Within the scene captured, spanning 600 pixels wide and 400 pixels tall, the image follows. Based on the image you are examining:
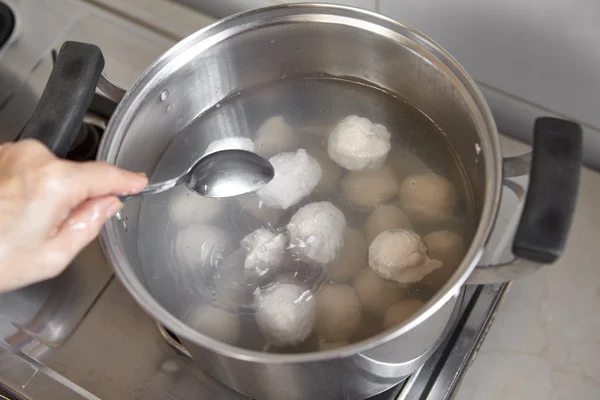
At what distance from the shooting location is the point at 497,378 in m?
0.68

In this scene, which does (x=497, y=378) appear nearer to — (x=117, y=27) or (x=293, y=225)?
(x=293, y=225)

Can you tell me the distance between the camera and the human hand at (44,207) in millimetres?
435

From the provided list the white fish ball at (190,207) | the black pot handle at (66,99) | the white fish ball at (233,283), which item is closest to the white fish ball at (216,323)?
the white fish ball at (233,283)

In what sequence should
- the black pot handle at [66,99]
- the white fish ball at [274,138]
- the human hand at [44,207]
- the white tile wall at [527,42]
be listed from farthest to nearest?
the white fish ball at [274,138] < the white tile wall at [527,42] < the black pot handle at [66,99] < the human hand at [44,207]

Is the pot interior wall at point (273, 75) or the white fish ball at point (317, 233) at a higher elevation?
the pot interior wall at point (273, 75)

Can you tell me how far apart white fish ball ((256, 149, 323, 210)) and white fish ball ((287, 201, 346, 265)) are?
3cm

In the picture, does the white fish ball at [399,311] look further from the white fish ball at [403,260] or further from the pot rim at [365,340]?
the pot rim at [365,340]

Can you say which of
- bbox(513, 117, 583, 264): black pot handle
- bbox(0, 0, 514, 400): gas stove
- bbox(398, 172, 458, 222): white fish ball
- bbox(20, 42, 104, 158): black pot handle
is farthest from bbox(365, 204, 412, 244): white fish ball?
bbox(20, 42, 104, 158): black pot handle

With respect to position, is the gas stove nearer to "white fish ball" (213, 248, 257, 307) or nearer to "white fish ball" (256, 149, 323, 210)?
"white fish ball" (213, 248, 257, 307)

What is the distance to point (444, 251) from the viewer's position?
648 mm

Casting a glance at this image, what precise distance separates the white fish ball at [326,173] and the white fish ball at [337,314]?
0.44 ft

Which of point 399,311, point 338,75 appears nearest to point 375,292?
→ point 399,311

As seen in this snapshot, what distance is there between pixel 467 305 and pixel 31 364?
522mm

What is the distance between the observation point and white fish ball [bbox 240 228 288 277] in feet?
2.22
